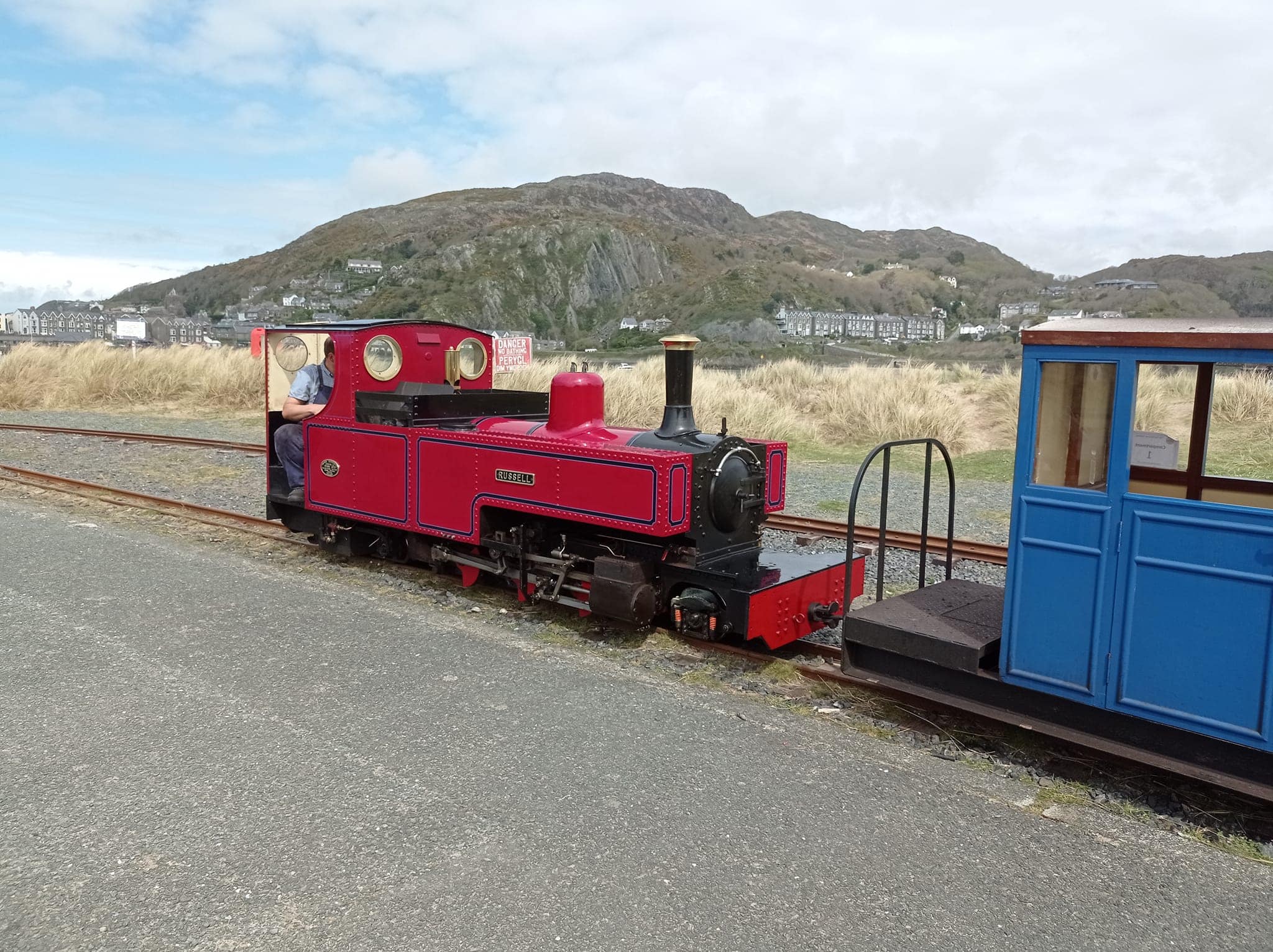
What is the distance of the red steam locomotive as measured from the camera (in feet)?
18.9

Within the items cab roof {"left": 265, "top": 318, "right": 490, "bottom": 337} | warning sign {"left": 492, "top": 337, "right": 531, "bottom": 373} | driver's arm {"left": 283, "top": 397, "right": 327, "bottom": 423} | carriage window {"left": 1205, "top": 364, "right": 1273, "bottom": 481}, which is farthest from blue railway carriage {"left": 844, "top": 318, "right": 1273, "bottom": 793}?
warning sign {"left": 492, "top": 337, "right": 531, "bottom": 373}

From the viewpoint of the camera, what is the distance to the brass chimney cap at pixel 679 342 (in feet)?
18.6

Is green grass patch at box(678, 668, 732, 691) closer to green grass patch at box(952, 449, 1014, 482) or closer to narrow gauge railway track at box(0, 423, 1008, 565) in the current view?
narrow gauge railway track at box(0, 423, 1008, 565)

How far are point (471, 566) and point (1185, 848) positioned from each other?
512 cm

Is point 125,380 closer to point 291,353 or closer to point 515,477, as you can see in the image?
point 291,353

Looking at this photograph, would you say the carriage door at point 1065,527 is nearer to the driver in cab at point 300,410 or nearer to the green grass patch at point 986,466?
the driver in cab at point 300,410

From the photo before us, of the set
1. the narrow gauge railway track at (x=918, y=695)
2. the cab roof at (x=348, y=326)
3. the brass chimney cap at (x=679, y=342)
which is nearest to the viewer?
the narrow gauge railway track at (x=918, y=695)

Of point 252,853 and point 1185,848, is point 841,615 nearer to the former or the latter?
point 1185,848

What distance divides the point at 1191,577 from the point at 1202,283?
54.6 meters

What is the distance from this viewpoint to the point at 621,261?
104 metres

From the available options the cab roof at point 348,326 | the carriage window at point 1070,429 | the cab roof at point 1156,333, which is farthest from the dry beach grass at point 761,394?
the cab roof at point 348,326

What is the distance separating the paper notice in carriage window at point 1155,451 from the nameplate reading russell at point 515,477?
3805 millimetres

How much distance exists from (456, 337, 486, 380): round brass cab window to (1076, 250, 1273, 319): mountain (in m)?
19.4

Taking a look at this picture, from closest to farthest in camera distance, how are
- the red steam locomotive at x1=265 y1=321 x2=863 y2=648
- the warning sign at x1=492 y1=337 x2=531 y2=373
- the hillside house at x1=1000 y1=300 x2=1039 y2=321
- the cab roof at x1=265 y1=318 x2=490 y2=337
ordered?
the red steam locomotive at x1=265 y1=321 x2=863 y2=648, the cab roof at x1=265 y1=318 x2=490 y2=337, the warning sign at x1=492 y1=337 x2=531 y2=373, the hillside house at x1=1000 y1=300 x2=1039 y2=321
